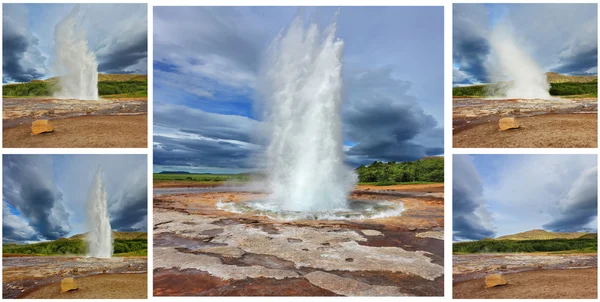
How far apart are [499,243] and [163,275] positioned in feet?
A: 17.1

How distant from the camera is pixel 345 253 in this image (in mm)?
5020

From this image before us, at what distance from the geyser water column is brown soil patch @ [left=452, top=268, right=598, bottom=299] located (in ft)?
10.2

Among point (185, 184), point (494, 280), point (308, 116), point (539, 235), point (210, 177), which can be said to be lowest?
point (494, 280)

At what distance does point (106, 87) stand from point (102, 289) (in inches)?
126

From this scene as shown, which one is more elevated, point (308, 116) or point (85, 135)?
point (308, 116)

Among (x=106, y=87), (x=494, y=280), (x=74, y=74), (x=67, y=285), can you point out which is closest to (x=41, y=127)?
(x=74, y=74)

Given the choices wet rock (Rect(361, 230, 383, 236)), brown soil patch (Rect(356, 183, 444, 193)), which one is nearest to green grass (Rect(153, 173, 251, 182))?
brown soil patch (Rect(356, 183, 444, 193))

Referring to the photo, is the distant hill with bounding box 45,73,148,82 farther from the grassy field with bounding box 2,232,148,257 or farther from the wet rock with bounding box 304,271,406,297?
the wet rock with bounding box 304,271,406,297

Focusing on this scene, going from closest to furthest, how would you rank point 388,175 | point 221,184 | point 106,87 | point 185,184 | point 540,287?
point 540,287 < point 106,87 < point 185,184 < point 221,184 < point 388,175

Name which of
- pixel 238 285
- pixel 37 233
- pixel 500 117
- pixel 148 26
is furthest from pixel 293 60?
pixel 37 233

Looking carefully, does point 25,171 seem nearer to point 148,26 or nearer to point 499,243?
point 148,26

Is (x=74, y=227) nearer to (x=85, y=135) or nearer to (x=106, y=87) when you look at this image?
(x=85, y=135)

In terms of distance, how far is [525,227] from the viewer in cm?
484

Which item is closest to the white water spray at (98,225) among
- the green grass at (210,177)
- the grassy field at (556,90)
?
the green grass at (210,177)
